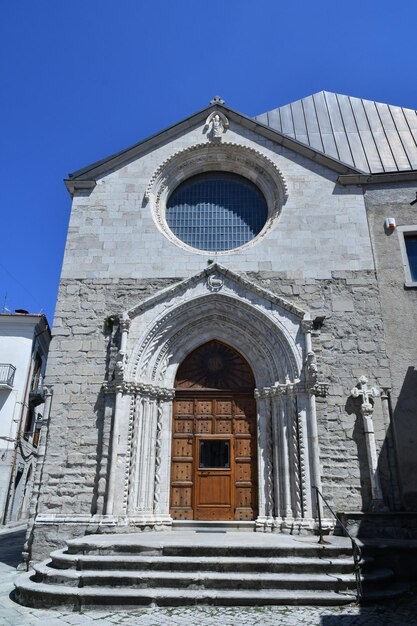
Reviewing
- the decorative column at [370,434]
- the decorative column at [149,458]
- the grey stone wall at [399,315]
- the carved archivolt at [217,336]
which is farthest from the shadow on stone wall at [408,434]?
the decorative column at [149,458]

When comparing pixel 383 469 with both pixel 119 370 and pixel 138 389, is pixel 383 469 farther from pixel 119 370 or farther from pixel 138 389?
pixel 119 370

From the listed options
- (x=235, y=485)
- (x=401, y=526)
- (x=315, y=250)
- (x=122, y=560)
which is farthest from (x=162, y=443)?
(x=315, y=250)

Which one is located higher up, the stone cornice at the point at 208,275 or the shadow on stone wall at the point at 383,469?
the stone cornice at the point at 208,275

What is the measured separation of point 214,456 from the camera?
9.76m

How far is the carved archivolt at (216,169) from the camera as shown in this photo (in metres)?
11.3

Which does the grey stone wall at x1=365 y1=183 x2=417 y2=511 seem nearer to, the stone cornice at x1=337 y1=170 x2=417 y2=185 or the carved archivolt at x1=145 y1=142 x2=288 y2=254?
the stone cornice at x1=337 y1=170 x2=417 y2=185

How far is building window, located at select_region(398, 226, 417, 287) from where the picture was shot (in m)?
10.4

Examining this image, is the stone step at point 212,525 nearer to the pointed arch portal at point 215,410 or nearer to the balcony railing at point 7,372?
the pointed arch portal at point 215,410

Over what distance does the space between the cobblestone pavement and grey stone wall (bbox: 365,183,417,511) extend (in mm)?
3226

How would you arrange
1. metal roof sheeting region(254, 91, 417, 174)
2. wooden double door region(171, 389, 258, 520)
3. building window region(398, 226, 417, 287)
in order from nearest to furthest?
wooden double door region(171, 389, 258, 520) → building window region(398, 226, 417, 287) → metal roof sheeting region(254, 91, 417, 174)

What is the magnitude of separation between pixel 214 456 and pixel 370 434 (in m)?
3.15

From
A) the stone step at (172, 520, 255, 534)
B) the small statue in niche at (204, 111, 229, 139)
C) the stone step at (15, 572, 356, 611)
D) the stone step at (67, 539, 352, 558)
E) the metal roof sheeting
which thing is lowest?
the stone step at (15, 572, 356, 611)

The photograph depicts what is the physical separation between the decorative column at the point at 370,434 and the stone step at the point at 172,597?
109 inches

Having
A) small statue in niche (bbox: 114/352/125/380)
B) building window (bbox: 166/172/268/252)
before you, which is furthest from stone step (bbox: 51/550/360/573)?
building window (bbox: 166/172/268/252)
